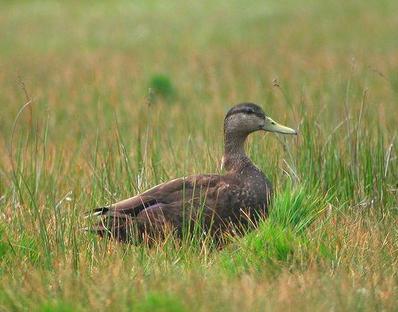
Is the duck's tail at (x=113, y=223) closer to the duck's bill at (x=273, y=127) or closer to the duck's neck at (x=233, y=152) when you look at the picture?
the duck's neck at (x=233, y=152)

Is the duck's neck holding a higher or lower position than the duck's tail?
higher

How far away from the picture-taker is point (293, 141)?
25.9 ft

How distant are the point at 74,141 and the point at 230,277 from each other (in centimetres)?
550

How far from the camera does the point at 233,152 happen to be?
7.12 m

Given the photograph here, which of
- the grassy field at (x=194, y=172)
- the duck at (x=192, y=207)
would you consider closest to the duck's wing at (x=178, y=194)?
the duck at (x=192, y=207)

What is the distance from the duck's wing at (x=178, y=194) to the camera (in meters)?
6.53

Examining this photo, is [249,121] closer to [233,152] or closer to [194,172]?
[233,152]

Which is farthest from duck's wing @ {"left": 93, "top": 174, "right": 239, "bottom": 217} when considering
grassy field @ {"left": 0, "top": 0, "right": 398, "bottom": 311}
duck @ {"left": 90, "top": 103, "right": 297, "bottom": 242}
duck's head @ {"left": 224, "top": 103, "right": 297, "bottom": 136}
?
duck's head @ {"left": 224, "top": 103, "right": 297, "bottom": 136}

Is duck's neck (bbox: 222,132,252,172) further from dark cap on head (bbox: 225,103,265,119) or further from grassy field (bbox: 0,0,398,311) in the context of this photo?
grassy field (bbox: 0,0,398,311)

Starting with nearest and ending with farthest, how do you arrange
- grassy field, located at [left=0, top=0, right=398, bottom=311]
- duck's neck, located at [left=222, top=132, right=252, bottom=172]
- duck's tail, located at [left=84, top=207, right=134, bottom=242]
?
1. grassy field, located at [left=0, top=0, right=398, bottom=311]
2. duck's tail, located at [left=84, top=207, right=134, bottom=242]
3. duck's neck, located at [left=222, top=132, right=252, bottom=172]

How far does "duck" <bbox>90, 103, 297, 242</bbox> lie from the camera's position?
6.41 meters

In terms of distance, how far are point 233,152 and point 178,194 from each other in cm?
68

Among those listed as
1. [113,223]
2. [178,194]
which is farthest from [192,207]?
[113,223]

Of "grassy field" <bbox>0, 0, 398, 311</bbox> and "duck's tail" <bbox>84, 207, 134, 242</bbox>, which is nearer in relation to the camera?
"grassy field" <bbox>0, 0, 398, 311</bbox>
